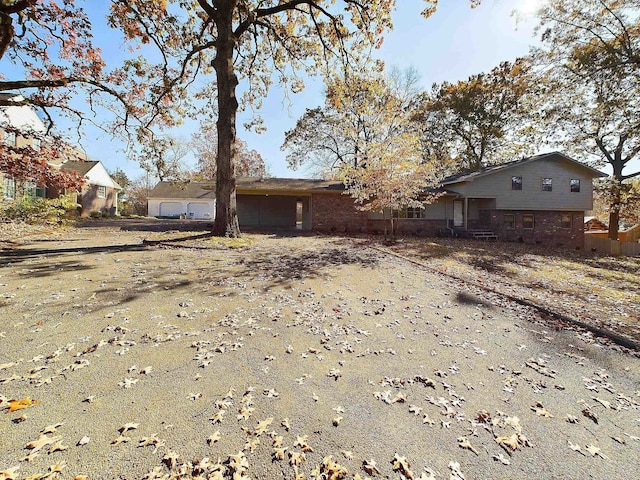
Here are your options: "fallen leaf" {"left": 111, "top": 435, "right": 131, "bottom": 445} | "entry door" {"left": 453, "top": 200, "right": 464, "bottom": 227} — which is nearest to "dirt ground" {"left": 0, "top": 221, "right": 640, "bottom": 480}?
"fallen leaf" {"left": 111, "top": 435, "right": 131, "bottom": 445}

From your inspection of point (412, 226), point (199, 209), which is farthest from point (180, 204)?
point (412, 226)

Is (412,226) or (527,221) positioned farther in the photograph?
(527,221)

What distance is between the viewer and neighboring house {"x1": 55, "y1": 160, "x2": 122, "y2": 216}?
78.9ft

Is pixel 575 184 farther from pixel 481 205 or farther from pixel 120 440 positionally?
pixel 120 440

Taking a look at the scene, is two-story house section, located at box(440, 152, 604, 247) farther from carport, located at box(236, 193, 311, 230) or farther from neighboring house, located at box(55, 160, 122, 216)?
neighboring house, located at box(55, 160, 122, 216)

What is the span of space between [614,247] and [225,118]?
2390 cm

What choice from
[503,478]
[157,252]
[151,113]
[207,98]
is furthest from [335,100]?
[503,478]

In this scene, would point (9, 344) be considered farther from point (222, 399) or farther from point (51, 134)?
point (51, 134)

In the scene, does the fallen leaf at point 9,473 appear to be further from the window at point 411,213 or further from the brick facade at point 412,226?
the window at point 411,213

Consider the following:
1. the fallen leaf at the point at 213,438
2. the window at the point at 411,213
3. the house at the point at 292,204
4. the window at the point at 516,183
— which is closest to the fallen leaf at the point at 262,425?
the fallen leaf at the point at 213,438

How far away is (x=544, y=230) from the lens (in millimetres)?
21016

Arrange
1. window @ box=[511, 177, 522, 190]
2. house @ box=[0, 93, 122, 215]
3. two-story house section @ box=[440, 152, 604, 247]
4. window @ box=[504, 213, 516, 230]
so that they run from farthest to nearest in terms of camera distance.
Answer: window @ box=[504, 213, 516, 230], window @ box=[511, 177, 522, 190], two-story house section @ box=[440, 152, 604, 247], house @ box=[0, 93, 122, 215]

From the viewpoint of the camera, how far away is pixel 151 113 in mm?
11867

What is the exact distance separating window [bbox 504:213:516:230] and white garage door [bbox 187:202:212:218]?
28269 mm
